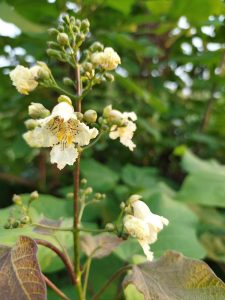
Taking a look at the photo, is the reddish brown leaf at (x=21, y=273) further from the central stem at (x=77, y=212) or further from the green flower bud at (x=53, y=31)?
the green flower bud at (x=53, y=31)

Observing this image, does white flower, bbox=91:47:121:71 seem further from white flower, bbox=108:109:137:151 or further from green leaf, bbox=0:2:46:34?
green leaf, bbox=0:2:46:34

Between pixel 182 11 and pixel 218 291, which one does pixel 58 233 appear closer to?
pixel 218 291

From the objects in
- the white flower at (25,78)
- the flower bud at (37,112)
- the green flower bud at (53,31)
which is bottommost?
the flower bud at (37,112)

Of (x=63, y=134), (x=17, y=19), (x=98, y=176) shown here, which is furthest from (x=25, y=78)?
(x=98, y=176)

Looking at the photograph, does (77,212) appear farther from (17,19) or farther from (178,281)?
(17,19)

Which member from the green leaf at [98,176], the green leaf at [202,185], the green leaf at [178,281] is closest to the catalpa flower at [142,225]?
the green leaf at [178,281]
